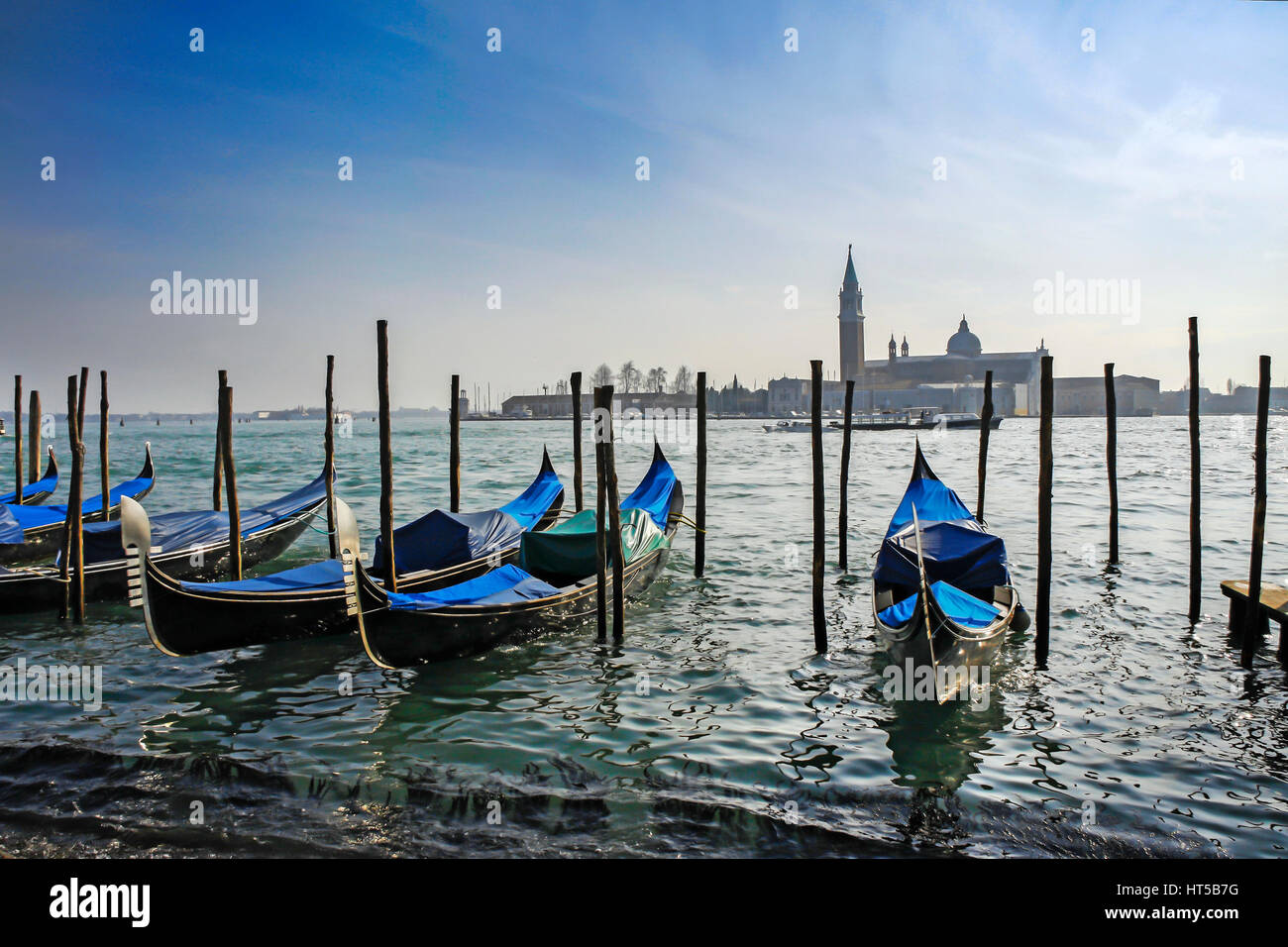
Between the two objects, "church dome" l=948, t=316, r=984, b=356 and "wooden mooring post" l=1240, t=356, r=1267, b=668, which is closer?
"wooden mooring post" l=1240, t=356, r=1267, b=668

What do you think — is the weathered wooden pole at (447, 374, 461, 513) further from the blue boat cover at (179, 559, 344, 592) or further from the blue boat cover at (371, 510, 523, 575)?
the blue boat cover at (179, 559, 344, 592)

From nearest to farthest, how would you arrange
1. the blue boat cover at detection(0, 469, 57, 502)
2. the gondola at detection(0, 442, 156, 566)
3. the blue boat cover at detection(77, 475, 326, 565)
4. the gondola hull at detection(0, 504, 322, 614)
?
the gondola hull at detection(0, 504, 322, 614), the blue boat cover at detection(77, 475, 326, 565), the gondola at detection(0, 442, 156, 566), the blue boat cover at detection(0, 469, 57, 502)

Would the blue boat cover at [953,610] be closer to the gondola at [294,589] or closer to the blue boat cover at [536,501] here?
the gondola at [294,589]

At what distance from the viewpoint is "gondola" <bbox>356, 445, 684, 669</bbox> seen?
546 centimetres

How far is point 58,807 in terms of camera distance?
3869 mm

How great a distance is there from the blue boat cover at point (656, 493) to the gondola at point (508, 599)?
57 cm

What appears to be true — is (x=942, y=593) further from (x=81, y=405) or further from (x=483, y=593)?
(x=81, y=405)

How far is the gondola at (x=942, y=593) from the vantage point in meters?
5.23

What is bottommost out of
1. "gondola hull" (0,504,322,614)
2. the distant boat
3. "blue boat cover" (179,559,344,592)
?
"gondola hull" (0,504,322,614)

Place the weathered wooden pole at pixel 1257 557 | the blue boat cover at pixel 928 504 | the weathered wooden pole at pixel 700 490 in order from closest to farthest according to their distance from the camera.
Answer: the weathered wooden pole at pixel 1257 557 < the blue boat cover at pixel 928 504 < the weathered wooden pole at pixel 700 490

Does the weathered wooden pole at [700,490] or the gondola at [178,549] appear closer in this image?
the gondola at [178,549]

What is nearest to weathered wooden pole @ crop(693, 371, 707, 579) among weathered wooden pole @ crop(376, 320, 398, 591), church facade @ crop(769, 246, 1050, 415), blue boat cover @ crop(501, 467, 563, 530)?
blue boat cover @ crop(501, 467, 563, 530)

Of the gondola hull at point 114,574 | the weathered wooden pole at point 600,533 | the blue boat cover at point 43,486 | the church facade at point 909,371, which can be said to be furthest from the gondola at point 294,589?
the church facade at point 909,371

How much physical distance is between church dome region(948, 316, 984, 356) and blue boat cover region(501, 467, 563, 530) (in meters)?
92.1
